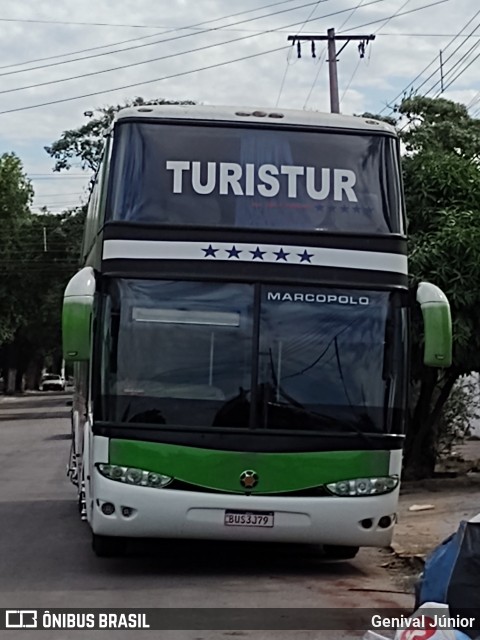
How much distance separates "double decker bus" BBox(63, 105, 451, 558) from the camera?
9.95 meters

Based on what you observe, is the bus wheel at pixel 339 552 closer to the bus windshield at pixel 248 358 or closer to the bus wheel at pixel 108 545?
the bus windshield at pixel 248 358

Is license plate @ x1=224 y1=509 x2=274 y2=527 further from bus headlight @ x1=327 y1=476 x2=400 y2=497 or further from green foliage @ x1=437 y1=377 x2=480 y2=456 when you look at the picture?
green foliage @ x1=437 y1=377 x2=480 y2=456

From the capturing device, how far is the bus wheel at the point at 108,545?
10664 mm

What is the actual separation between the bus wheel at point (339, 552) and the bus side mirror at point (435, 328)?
231cm

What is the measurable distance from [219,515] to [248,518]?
25 cm

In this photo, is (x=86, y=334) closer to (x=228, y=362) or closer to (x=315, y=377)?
(x=228, y=362)

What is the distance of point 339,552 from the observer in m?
11.5

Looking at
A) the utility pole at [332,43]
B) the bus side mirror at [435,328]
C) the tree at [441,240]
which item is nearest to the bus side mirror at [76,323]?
the bus side mirror at [435,328]

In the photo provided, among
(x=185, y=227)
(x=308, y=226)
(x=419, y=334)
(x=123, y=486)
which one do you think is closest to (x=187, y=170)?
(x=185, y=227)

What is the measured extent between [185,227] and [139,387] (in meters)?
1.45

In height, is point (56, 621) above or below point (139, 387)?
below

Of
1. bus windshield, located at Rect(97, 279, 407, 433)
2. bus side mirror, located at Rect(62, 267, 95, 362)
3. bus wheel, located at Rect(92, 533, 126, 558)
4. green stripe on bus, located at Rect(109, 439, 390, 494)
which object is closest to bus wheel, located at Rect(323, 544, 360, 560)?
green stripe on bus, located at Rect(109, 439, 390, 494)

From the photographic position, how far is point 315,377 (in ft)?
33.3

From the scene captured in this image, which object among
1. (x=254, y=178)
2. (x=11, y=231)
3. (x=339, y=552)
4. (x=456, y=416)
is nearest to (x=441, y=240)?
(x=456, y=416)
